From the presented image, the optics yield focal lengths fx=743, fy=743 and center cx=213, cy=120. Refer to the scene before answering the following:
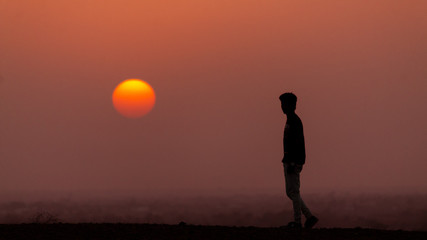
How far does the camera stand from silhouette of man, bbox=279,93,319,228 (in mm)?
13961

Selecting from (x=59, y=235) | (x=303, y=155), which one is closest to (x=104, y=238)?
(x=59, y=235)

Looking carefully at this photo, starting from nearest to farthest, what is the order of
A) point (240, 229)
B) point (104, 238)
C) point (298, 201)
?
point (104, 238)
point (240, 229)
point (298, 201)

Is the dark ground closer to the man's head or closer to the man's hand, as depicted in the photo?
the man's hand

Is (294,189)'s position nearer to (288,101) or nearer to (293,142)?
(293,142)

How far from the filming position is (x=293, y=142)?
550 inches

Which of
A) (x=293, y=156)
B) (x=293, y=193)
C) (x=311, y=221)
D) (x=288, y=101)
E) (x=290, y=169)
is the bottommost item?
(x=311, y=221)

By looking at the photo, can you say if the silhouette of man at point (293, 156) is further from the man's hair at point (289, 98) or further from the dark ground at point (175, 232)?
the dark ground at point (175, 232)

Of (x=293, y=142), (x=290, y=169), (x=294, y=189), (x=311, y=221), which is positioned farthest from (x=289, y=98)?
(x=311, y=221)

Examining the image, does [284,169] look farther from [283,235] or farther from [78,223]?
[78,223]

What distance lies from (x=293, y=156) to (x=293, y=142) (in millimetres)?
264

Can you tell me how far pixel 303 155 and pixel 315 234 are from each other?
233 centimetres

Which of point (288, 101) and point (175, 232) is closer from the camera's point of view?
point (175, 232)

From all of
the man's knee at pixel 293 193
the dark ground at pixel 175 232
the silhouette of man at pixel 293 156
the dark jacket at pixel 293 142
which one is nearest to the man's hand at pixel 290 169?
the silhouette of man at pixel 293 156

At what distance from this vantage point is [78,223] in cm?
1316
